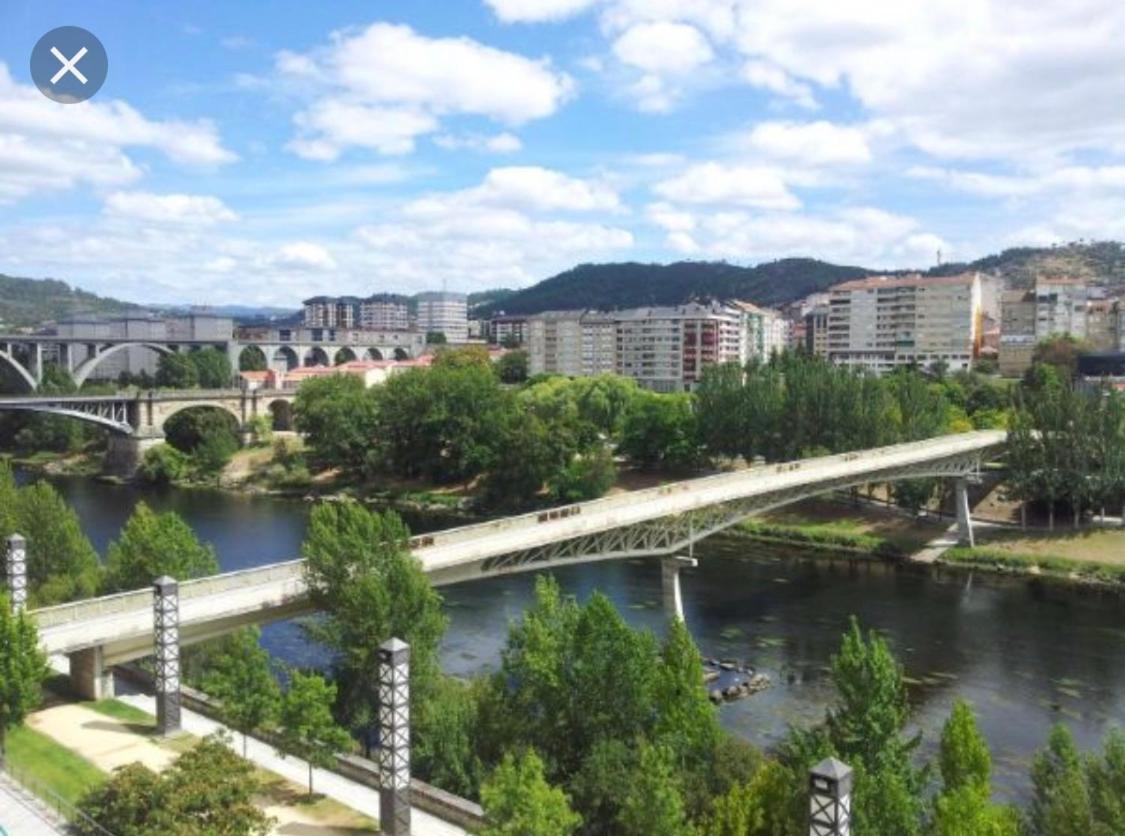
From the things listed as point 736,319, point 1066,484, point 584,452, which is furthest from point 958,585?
point 736,319

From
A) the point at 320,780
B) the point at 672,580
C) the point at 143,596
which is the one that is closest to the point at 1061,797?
the point at 320,780

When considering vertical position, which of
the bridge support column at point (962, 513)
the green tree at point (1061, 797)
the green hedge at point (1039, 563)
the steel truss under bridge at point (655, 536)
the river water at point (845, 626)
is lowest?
the river water at point (845, 626)

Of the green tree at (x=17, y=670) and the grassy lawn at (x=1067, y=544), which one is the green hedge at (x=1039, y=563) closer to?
the grassy lawn at (x=1067, y=544)

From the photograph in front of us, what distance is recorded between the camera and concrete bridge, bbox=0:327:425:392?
9344cm

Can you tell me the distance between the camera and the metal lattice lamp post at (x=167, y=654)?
21359 mm

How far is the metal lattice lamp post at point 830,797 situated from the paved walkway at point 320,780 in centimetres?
716

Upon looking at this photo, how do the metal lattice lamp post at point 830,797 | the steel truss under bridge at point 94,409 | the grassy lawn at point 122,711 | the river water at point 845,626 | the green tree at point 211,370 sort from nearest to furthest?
the metal lattice lamp post at point 830,797, the grassy lawn at point 122,711, the river water at point 845,626, the steel truss under bridge at point 94,409, the green tree at point 211,370

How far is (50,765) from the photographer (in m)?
19.5

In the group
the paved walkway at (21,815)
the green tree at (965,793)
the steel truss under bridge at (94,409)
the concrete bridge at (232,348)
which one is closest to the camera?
the green tree at (965,793)

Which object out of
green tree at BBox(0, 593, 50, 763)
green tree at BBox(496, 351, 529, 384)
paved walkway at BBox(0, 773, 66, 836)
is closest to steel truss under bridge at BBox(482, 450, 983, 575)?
green tree at BBox(0, 593, 50, 763)

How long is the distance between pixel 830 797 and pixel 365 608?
13144 millimetres

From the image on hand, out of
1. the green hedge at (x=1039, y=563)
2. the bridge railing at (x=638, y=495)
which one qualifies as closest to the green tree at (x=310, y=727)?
the bridge railing at (x=638, y=495)

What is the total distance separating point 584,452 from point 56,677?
4252cm

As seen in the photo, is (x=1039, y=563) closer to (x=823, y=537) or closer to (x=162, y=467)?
(x=823, y=537)
